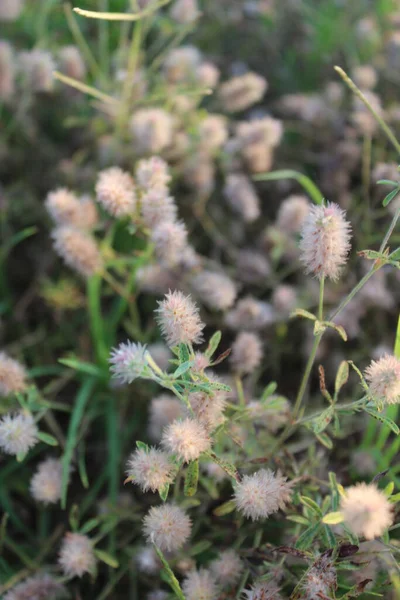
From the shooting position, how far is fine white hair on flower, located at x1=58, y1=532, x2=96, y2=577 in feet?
3.96

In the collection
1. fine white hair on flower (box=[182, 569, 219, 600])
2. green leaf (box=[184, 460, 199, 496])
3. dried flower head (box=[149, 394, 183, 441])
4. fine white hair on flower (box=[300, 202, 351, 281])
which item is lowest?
fine white hair on flower (box=[182, 569, 219, 600])

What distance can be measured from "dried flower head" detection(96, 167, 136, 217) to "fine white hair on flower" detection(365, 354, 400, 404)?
0.62 metres

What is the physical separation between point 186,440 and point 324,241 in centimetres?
38

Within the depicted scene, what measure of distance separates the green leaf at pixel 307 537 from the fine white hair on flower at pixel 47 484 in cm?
52

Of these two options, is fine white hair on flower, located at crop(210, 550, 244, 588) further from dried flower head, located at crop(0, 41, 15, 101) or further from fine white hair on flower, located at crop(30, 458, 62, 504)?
dried flower head, located at crop(0, 41, 15, 101)

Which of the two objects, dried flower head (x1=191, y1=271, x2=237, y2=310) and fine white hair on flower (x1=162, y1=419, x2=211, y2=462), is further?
dried flower head (x1=191, y1=271, x2=237, y2=310)

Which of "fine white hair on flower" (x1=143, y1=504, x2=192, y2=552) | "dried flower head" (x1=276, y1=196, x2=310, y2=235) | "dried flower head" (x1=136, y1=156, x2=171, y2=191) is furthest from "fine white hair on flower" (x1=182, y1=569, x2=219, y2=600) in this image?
"dried flower head" (x1=276, y1=196, x2=310, y2=235)

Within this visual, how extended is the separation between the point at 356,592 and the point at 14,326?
1.23 m

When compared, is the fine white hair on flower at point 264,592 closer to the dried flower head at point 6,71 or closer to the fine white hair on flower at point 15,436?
the fine white hair on flower at point 15,436

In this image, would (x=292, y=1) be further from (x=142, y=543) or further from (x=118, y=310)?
(x=142, y=543)

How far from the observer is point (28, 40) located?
7.28ft

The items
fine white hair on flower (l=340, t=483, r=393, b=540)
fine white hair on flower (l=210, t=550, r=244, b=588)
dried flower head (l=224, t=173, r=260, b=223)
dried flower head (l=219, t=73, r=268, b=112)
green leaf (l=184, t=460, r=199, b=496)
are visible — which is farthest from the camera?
dried flower head (l=219, t=73, r=268, b=112)

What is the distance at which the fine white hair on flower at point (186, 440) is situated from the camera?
3.11ft

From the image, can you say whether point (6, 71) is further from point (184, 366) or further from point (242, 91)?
point (184, 366)
